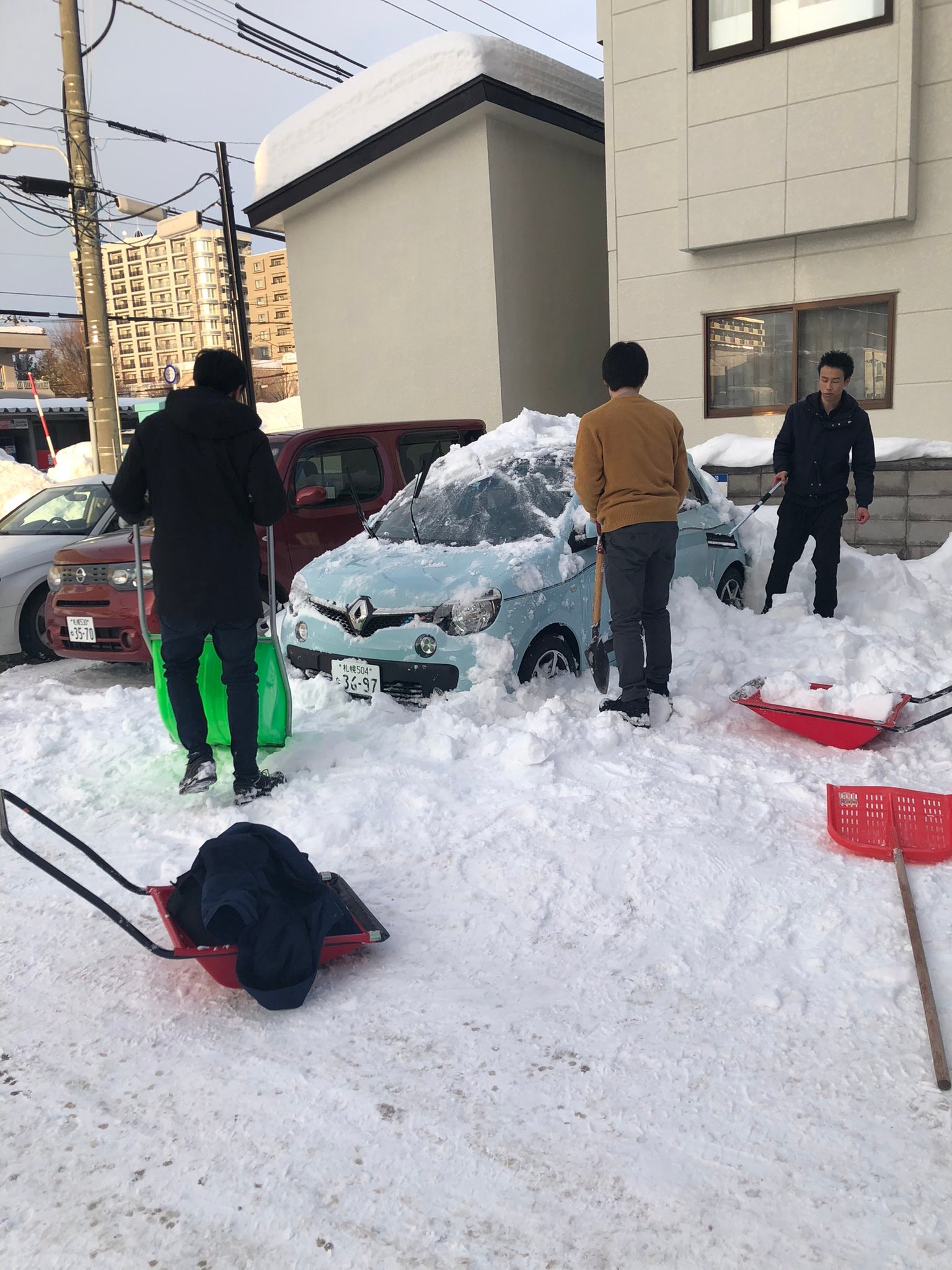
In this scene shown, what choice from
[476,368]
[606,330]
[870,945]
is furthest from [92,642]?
[606,330]

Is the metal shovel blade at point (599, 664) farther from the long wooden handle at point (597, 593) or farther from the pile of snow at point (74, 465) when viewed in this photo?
the pile of snow at point (74, 465)

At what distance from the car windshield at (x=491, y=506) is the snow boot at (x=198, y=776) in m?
1.96

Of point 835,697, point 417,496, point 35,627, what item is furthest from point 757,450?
point 35,627

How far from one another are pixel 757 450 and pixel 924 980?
760cm

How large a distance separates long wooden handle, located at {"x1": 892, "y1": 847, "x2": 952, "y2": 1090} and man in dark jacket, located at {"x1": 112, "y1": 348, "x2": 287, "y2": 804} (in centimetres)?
251

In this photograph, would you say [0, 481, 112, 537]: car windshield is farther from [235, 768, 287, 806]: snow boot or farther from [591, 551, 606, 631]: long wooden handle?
[591, 551, 606, 631]: long wooden handle

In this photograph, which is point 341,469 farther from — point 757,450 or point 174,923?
point 174,923

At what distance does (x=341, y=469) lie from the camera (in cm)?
721

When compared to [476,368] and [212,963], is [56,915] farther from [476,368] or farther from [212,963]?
[476,368]

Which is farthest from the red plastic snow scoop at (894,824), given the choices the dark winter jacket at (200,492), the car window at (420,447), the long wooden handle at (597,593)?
the car window at (420,447)

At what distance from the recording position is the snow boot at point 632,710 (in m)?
4.60

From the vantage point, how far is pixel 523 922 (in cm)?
304

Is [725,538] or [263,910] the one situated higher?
[725,538]

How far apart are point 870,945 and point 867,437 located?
4.37 meters
